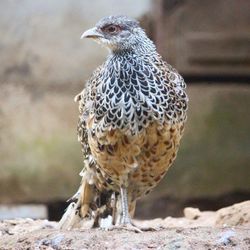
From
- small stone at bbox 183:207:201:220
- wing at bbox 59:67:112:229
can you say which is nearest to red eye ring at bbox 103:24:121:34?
wing at bbox 59:67:112:229

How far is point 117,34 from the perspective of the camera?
6109 millimetres

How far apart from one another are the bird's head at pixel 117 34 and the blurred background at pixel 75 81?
296cm

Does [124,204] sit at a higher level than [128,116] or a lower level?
lower

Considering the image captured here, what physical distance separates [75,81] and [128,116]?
10.9ft

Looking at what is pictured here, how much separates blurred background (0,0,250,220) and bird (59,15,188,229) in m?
2.83

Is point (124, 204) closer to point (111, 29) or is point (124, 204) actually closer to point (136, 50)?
point (136, 50)

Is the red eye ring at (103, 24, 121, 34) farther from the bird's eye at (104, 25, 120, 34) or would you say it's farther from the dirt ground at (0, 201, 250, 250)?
the dirt ground at (0, 201, 250, 250)

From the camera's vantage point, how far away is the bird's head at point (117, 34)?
241 inches

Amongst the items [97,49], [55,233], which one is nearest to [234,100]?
[97,49]

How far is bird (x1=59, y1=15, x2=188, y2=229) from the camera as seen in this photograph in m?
5.93

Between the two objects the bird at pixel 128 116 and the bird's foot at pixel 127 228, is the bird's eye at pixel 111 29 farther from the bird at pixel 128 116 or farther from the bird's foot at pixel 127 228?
the bird's foot at pixel 127 228

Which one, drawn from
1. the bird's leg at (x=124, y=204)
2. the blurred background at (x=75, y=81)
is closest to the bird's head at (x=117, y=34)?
the bird's leg at (x=124, y=204)

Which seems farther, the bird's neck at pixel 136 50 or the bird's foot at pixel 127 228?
the bird's neck at pixel 136 50

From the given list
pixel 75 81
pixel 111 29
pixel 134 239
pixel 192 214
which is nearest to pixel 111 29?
pixel 111 29
